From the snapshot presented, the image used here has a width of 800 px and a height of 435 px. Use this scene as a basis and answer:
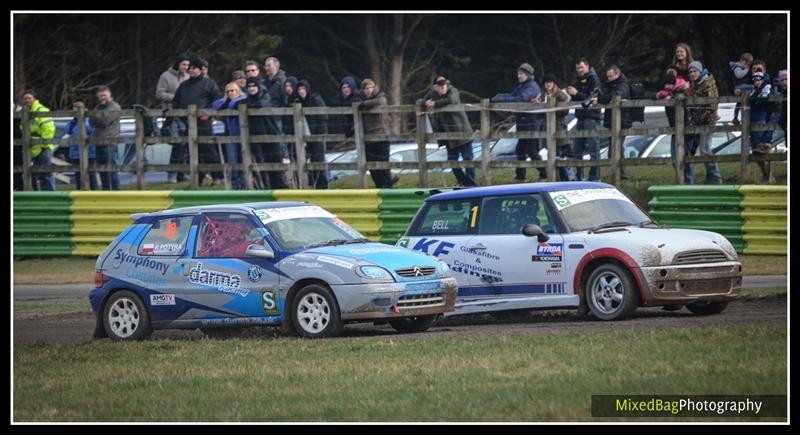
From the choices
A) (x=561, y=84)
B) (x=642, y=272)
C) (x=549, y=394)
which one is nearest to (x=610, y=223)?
(x=642, y=272)

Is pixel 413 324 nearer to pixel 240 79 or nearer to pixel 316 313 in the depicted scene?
pixel 316 313

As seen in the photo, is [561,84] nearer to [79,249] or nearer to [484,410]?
[79,249]

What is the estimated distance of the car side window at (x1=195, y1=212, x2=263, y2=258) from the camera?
1383 cm

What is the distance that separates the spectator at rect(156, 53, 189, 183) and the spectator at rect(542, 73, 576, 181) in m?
6.51

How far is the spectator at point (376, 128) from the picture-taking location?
22.7m

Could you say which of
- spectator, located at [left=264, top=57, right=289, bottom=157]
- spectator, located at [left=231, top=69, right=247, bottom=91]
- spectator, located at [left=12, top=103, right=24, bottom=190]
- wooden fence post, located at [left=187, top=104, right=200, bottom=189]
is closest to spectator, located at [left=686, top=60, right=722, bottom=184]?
spectator, located at [left=264, top=57, right=289, bottom=157]

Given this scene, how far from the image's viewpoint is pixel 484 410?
930cm

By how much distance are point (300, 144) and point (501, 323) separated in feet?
30.7

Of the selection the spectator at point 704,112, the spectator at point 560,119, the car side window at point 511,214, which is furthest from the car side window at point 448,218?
the spectator at point 704,112

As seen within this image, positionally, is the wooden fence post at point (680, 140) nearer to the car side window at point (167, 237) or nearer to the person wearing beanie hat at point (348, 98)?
the person wearing beanie hat at point (348, 98)

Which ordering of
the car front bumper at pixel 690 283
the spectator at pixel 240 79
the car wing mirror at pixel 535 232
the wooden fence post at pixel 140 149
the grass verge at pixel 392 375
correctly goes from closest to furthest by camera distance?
the grass verge at pixel 392 375, the car front bumper at pixel 690 283, the car wing mirror at pixel 535 232, the wooden fence post at pixel 140 149, the spectator at pixel 240 79

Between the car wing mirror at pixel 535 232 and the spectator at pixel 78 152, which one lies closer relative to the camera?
the car wing mirror at pixel 535 232

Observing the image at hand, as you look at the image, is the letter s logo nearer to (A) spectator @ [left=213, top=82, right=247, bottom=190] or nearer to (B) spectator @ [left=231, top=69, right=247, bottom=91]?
(A) spectator @ [left=213, top=82, right=247, bottom=190]

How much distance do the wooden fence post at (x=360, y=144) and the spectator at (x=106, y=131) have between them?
4444 millimetres
